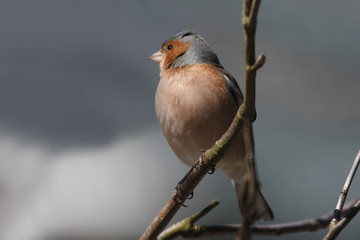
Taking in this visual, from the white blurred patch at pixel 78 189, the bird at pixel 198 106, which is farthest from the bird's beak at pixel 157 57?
the white blurred patch at pixel 78 189

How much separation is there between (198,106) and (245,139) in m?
1.01

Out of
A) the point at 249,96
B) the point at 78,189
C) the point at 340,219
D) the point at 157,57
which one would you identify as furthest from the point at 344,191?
the point at 78,189

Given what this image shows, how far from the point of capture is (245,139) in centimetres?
138

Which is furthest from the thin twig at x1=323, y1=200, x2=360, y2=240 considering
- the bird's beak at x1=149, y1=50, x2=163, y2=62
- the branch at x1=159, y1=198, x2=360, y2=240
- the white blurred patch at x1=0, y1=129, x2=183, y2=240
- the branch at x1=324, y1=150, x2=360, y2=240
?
the white blurred patch at x1=0, y1=129, x2=183, y2=240

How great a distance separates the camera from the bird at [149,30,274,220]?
2.38 meters

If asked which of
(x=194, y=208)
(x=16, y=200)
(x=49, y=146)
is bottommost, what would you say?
(x=194, y=208)

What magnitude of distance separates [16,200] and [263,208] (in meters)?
2.28

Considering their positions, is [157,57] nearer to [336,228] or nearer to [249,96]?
[249,96]

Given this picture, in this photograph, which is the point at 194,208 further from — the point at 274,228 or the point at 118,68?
the point at 274,228

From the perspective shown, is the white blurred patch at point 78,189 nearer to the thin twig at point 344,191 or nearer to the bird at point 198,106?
the bird at point 198,106

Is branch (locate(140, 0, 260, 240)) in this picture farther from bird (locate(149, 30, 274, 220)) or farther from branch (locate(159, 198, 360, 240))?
bird (locate(149, 30, 274, 220))

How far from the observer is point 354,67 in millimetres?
4344

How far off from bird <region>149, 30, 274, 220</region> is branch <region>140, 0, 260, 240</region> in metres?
0.41

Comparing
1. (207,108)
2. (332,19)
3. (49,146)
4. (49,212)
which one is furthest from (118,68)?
(207,108)
